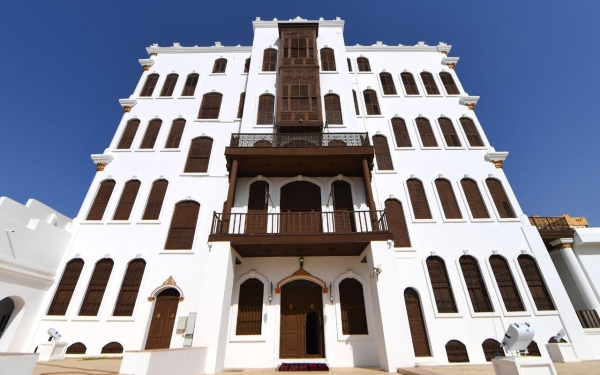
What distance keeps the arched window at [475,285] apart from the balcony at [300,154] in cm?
586

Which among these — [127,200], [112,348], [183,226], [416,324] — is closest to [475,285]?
[416,324]

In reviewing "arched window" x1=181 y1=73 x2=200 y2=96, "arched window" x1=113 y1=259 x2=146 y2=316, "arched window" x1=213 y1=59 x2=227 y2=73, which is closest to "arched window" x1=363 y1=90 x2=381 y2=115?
"arched window" x1=213 y1=59 x2=227 y2=73

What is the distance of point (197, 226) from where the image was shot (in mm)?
12492

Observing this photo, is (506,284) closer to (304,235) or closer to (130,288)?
(304,235)

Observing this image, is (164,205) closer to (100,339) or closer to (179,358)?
(100,339)

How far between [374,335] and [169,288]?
8.14 m

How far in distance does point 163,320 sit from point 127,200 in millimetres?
5899

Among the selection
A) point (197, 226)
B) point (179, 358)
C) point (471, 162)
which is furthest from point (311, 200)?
point (471, 162)

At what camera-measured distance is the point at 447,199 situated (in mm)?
13414

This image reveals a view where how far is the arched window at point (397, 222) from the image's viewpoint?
1225 centimetres

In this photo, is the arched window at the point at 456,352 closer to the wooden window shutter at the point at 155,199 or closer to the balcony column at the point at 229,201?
the balcony column at the point at 229,201

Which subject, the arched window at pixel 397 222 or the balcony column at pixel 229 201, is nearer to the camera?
the balcony column at pixel 229 201

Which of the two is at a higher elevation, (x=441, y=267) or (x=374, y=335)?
(x=441, y=267)

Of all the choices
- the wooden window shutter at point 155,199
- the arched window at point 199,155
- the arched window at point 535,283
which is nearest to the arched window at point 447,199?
the arched window at point 535,283
